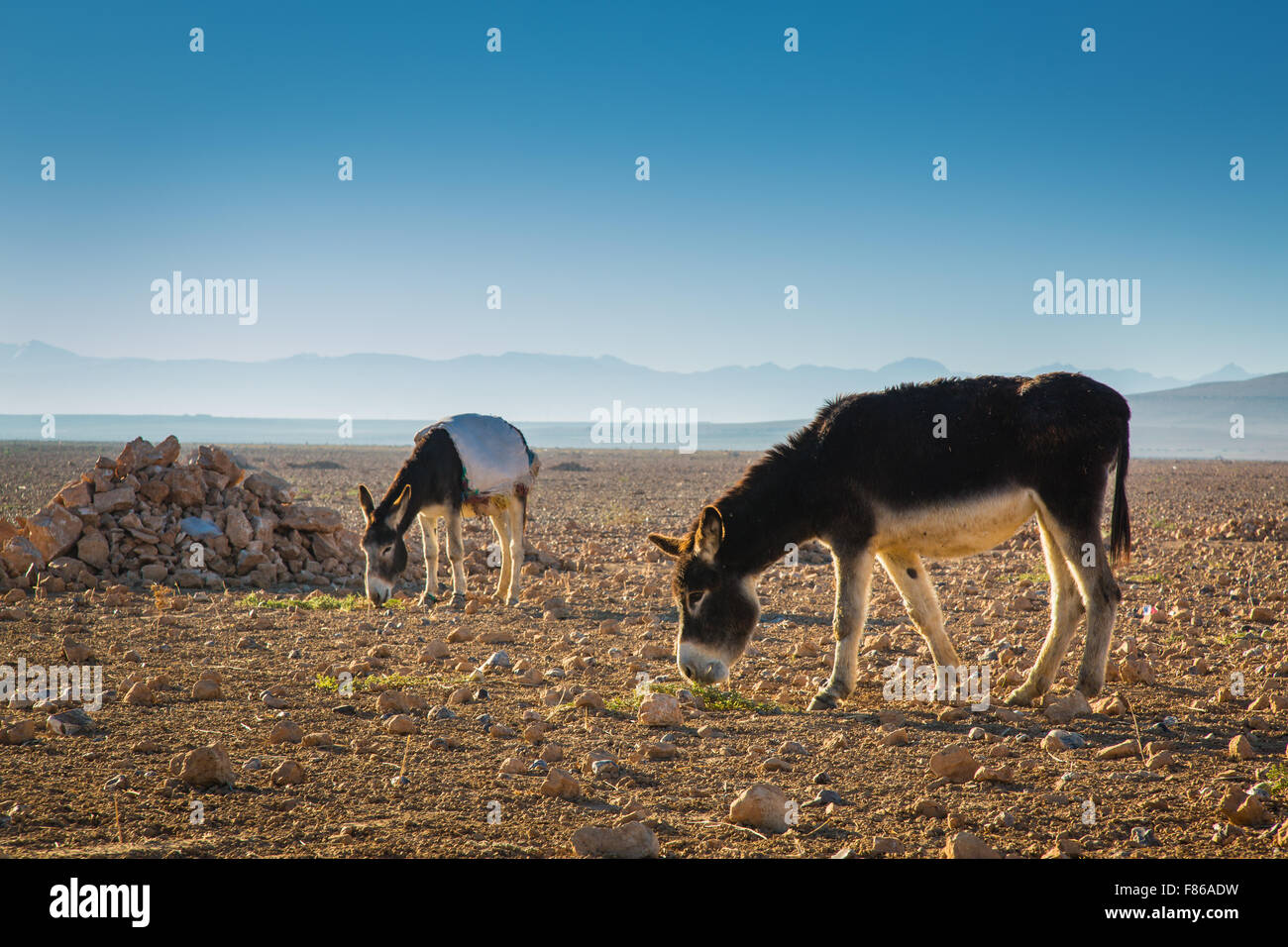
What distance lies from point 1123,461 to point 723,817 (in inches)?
176

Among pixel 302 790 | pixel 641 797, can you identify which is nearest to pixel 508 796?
pixel 641 797

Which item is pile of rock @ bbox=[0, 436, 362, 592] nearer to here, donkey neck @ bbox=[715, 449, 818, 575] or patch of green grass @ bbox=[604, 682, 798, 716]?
patch of green grass @ bbox=[604, 682, 798, 716]

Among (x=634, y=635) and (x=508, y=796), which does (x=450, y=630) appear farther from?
(x=508, y=796)

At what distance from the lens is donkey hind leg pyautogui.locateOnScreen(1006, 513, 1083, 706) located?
7.16 m

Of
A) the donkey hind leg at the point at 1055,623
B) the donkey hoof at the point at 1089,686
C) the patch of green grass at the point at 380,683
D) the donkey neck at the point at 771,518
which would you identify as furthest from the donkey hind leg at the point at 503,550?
the donkey hoof at the point at 1089,686

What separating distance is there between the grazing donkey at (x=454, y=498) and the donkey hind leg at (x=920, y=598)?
20.8ft

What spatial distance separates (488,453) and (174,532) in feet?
17.9

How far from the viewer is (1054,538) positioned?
23.2 feet

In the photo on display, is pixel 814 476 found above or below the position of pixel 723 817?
above

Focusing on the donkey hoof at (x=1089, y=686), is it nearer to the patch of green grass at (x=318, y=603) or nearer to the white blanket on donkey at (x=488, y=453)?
the white blanket on donkey at (x=488, y=453)

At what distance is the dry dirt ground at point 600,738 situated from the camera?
14.9 ft

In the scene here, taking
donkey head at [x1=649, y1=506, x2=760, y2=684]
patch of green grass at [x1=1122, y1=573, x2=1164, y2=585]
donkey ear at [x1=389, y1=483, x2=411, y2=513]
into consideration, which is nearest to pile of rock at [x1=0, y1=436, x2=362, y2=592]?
donkey ear at [x1=389, y1=483, x2=411, y2=513]

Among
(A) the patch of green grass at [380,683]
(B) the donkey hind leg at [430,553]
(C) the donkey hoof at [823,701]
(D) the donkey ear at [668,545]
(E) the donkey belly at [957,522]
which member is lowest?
(C) the donkey hoof at [823,701]
